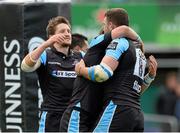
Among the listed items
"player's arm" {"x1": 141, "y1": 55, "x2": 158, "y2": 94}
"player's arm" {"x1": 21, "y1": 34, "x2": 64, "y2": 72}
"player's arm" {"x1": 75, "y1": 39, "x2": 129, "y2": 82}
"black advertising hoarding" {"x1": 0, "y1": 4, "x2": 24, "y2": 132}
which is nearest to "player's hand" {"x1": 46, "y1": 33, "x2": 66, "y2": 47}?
"player's arm" {"x1": 21, "y1": 34, "x2": 64, "y2": 72}

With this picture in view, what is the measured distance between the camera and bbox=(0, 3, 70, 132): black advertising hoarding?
1008 cm

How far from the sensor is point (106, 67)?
321 inches

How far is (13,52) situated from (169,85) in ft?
31.9

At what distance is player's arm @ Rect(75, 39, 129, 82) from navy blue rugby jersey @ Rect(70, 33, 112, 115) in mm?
122

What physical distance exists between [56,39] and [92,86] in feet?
2.78

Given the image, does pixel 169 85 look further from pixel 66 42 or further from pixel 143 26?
pixel 66 42

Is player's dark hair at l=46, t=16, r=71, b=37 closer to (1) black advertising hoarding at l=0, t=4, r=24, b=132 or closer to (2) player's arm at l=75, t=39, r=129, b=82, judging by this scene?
(1) black advertising hoarding at l=0, t=4, r=24, b=132

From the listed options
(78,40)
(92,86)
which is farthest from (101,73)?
(78,40)

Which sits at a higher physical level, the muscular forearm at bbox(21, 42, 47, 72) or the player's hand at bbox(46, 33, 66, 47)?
the player's hand at bbox(46, 33, 66, 47)

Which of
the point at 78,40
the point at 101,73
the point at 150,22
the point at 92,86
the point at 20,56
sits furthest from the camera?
the point at 150,22

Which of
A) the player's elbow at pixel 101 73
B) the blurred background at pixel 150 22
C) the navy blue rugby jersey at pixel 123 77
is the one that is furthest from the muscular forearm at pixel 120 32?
the blurred background at pixel 150 22

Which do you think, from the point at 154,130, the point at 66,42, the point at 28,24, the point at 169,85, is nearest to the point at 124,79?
the point at 66,42

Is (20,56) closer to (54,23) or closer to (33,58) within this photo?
(54,23)

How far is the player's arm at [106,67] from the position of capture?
8.16 meters
